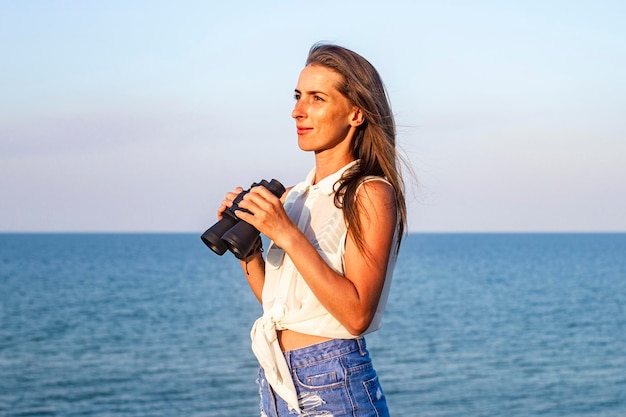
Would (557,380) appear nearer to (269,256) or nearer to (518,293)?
(269,256)

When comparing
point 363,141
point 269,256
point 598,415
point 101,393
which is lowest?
point 598,415

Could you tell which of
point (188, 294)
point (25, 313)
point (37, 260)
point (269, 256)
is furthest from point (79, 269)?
point (269, 256)

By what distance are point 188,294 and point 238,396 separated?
37.0 metres

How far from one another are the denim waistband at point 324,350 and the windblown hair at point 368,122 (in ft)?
1.36

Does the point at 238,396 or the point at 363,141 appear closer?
the point at 363,141

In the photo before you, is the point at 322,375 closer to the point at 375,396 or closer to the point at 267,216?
the point at 375,396

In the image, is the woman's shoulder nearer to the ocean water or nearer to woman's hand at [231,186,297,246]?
woman's hand at [231,186,297,246]

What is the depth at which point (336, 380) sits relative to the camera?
9.95ft

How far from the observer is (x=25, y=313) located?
51188 mm

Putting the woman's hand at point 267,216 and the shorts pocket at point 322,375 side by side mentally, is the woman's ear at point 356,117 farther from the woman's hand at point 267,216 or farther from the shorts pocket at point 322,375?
Result: the shorts pocket at point 322,375

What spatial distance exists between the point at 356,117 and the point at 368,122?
5cm

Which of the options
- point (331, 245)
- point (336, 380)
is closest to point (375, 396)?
point (336, 380)

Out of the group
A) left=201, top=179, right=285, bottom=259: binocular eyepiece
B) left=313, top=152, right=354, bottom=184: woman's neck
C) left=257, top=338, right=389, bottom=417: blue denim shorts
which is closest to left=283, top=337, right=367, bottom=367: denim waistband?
left=257, top=338, right=389, bottom=417: blue denim shorts

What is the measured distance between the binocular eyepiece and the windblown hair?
0.34 metres
